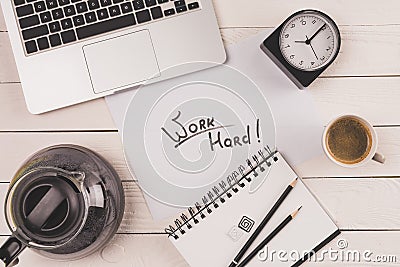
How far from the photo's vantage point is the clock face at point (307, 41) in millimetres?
830

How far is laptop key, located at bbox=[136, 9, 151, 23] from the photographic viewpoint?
84 centimetres

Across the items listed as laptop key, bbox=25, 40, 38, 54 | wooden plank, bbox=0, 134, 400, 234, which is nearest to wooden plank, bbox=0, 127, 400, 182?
wooden plank, bbox=0, 134, 400, 234

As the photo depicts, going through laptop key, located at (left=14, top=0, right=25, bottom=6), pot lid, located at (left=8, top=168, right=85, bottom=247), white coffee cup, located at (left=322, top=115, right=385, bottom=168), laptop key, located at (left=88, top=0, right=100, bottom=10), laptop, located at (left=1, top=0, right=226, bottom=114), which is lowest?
white coffee cup, located at (left=322, top=115, right=385, bottom=168)

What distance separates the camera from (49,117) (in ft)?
2.82

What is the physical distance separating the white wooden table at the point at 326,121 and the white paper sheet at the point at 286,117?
0.01m

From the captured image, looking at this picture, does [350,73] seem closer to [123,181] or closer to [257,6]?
[257,6]

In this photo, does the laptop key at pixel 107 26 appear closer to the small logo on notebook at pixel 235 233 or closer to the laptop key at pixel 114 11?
the laptop key at pixel 114 11

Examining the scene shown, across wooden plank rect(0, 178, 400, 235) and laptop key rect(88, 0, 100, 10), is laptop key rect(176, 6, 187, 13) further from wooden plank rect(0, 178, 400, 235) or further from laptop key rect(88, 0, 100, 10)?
wooden plank rect(0, 178, 400, 235)

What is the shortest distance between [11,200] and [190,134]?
280 mm

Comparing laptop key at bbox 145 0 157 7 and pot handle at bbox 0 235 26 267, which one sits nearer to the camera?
pot handle at bbox 0 235 26 267

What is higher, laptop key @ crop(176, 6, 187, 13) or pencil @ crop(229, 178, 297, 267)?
laptop key @ crop(176, 6, 187, 13)

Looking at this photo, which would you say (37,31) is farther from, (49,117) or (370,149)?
(370,149)

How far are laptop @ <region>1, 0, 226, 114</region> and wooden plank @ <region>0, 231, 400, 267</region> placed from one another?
0.69 ft

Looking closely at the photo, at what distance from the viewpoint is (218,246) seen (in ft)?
2.79
